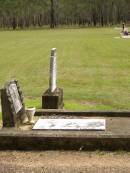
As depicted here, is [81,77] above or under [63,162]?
under

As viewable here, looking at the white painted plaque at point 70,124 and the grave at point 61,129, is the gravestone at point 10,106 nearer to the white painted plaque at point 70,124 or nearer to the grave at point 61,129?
the grave at point 61,129

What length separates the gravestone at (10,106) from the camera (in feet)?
26.6

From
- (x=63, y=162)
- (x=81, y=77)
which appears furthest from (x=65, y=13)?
(x=63, y=162)

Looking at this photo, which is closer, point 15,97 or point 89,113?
point 15,97

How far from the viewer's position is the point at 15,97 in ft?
28.4

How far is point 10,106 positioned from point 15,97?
53cm

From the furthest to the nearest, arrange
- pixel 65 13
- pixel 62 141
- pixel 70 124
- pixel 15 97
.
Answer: pixel 65 13 → pixel 15 97 → pixel 70 124 → pixel 62 141

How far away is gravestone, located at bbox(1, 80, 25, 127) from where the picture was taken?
812cm

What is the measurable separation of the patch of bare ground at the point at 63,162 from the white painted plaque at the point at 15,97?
1089 mm

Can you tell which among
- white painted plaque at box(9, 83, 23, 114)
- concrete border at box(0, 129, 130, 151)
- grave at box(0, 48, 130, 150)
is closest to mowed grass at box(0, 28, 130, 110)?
grave at box(0, 48, 130, 150)

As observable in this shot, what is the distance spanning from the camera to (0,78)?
1894 cm

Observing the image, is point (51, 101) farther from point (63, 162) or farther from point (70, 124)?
point (63, 162)

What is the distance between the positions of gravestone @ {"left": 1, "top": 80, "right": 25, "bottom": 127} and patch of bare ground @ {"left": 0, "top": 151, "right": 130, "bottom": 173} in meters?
0.74

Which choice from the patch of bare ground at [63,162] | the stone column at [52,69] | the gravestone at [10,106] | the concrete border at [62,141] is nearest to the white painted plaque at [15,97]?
the gravestone at [10,106]
